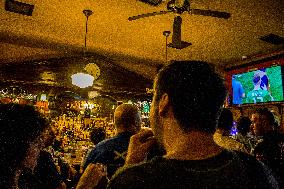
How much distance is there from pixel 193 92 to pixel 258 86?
7.41 meters

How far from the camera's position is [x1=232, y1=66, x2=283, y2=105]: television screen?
7422 mm

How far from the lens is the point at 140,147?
1.39 metres

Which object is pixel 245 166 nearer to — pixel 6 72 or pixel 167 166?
pixel 167 166

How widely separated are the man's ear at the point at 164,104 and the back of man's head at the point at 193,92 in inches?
0.5

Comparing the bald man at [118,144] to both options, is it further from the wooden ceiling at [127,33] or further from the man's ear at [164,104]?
the wooden ceiling at [127,33]

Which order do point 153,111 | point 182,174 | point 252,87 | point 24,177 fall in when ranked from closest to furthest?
point 182,174
point 153,111
point 24,177
point 252,87

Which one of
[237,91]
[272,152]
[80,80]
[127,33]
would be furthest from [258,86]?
[272,152]

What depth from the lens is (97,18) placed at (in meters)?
6.16

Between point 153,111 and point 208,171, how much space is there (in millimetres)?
329

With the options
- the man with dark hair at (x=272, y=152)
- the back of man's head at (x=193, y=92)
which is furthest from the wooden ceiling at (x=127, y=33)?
the back of man's head at (x=193, y=92)

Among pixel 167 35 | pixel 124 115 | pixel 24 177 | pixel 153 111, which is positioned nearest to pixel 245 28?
pixel 167 35

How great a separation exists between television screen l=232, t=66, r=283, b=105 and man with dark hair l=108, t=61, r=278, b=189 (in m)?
6.85

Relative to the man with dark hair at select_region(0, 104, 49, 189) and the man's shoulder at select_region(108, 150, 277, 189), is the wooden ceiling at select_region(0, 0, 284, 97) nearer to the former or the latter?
the man with dark hair at select_region(0, 104, 49, 189)

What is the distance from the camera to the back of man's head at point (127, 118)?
2.86 metres
